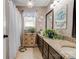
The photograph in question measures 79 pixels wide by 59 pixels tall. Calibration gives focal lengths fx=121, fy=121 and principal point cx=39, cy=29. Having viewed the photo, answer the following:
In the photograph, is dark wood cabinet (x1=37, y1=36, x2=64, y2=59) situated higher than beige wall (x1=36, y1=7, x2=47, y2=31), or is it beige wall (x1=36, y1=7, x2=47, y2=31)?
beige wall (x1=36, y1=7, x2=47, y2=31)

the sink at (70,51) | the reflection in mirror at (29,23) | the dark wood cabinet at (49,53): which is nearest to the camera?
the sink at (70,51)

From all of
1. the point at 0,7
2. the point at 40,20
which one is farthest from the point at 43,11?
the point at 0,7

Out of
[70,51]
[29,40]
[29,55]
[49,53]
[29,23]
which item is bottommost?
[29,55]

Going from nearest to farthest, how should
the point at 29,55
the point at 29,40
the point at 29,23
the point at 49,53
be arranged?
the point at 49,53 < the point at 29,55 < the point at 29,40 < the point at 29,23

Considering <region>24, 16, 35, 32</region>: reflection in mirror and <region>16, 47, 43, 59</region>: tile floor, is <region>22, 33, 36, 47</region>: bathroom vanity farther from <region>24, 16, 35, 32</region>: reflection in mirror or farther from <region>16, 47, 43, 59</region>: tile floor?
<region>16, 47, 43, 59</region>: tile floor

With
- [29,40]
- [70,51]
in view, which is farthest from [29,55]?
[70,51]

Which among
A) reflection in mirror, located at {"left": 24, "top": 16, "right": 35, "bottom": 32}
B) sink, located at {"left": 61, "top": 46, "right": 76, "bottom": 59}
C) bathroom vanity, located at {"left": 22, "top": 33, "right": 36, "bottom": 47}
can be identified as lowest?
bathroom vanity, located at {"left": 22, "top": 33, "right": 36, "bottom": 47}

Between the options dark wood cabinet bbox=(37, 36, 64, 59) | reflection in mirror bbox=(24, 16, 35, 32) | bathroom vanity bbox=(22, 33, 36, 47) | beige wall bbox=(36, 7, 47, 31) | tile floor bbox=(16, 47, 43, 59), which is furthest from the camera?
reflection in mirror bbox=(24, 16, 35, 32)

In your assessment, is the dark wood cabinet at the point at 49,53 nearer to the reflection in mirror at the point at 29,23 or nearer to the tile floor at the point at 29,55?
the tile floor at the point at 29,55

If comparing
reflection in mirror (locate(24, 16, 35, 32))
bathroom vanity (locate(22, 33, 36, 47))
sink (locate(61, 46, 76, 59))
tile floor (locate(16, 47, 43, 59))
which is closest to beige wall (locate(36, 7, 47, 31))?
bathroom vanity (locate(22, 33, 36, 47))

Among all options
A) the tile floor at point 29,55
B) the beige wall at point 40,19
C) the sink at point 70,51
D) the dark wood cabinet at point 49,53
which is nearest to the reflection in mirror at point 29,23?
the beige wall at point 40,19

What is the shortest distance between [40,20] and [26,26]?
1.25m

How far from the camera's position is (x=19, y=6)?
273 inches

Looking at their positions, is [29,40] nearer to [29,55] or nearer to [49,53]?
[29,55]
